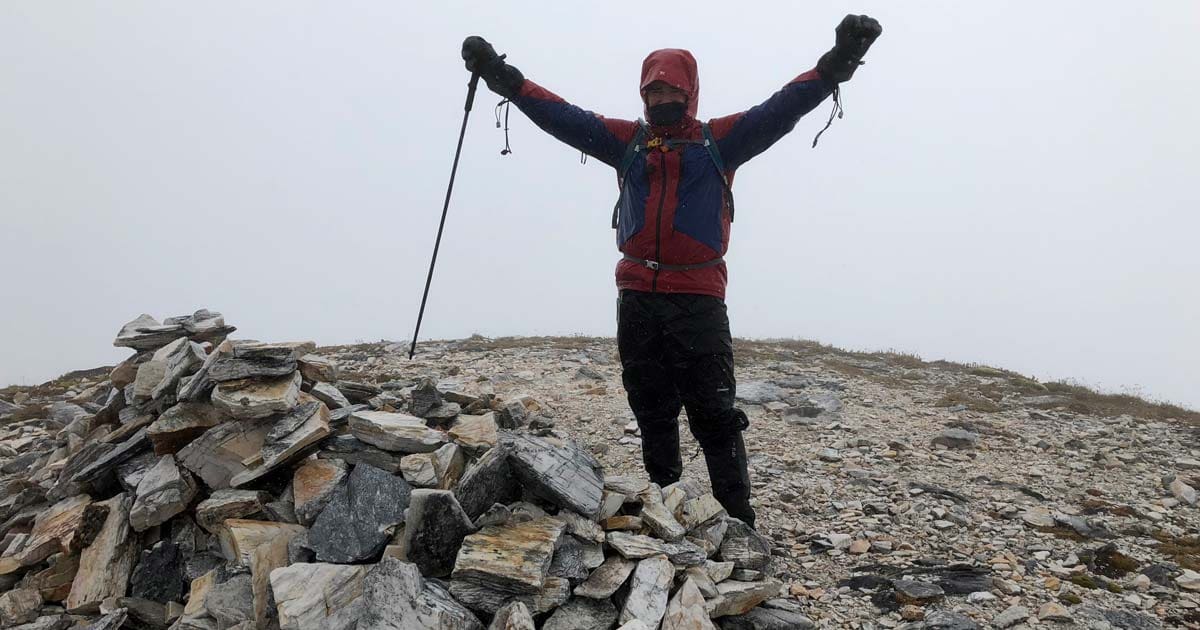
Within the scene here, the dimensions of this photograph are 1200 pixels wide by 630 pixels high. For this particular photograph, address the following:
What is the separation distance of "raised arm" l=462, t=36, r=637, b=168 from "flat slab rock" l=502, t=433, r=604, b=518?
2.82 m

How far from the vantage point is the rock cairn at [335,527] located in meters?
4.58

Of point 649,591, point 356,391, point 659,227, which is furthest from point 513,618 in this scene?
point 356,391

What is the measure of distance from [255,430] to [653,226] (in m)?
4.16

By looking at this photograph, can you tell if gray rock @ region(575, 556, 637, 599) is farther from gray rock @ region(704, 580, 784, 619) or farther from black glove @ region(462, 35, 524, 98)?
black glove @ region(462, 35, 524, 98)

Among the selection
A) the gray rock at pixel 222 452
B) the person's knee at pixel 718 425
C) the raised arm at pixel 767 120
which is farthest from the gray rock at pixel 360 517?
the raised arm at pixel 767 120

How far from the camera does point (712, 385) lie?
20.0 feet

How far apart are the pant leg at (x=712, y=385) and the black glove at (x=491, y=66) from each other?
2688 millimetres

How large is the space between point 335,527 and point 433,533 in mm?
860

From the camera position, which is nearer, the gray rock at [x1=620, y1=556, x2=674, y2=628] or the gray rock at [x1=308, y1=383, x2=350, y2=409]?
the gray rock at [x1=620, y1=556, x2=674, y2=628]

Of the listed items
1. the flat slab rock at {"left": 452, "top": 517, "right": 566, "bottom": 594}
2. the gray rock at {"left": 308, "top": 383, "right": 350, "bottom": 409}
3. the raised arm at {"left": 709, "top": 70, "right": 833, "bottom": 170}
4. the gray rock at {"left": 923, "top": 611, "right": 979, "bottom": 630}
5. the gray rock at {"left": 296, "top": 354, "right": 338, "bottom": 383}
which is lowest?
the gray rock at {"left": 923, "top": 611, "right": 979, "bottom": 630}

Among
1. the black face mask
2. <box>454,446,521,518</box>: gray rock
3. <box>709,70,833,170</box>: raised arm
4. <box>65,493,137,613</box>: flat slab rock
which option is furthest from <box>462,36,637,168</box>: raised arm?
<box>65,493,137,613</box>: flat slab rock

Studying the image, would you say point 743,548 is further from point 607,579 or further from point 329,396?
point 329,396

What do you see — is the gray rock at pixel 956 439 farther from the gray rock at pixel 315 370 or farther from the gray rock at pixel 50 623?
the gray rock at pixel 50 623

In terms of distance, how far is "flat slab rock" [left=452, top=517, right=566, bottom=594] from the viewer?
449 centimetres
